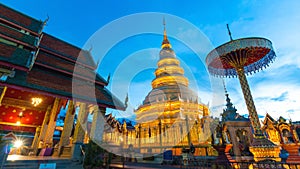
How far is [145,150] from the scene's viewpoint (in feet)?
47.6

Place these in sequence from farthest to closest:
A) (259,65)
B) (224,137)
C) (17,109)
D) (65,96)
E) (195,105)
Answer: (195,105), (259,65), (17,109), (224,137), (65,96)

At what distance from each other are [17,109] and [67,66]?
534cm

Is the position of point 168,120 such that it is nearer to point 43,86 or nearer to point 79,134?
point 79,134

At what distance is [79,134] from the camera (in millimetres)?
8250

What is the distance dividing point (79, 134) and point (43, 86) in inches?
125

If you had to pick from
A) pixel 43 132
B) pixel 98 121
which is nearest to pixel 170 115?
pixel 98 121

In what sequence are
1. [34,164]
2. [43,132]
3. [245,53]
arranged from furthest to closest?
[43,132] → [245,53] → [34,164]

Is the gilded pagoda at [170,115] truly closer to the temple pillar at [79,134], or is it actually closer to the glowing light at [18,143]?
the temple pillar at [79,134]

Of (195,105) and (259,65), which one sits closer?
(259,65)

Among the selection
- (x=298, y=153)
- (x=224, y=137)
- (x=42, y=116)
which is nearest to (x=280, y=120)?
(x=298, y=153)

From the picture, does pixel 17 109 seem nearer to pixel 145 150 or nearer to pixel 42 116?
pixel 42 116

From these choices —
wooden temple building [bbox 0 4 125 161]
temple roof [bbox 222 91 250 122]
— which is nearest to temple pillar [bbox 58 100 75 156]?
wooden temple building [bbox 0 4 125 161]

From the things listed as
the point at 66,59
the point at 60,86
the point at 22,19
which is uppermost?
the point at 22,19

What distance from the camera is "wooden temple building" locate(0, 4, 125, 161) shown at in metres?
6.73
